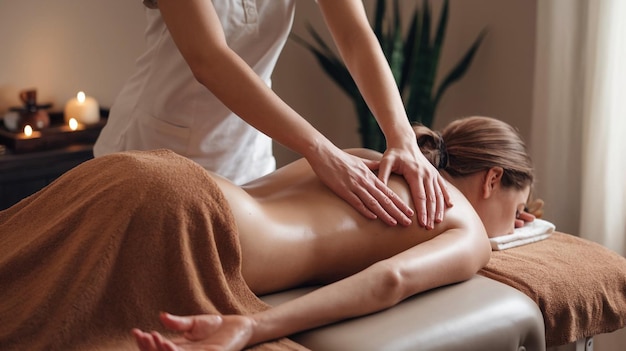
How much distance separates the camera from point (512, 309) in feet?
5.49

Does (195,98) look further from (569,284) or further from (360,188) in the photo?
(569,284)

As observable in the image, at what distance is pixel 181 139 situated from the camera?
225 cm

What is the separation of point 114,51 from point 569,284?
93.6 inches

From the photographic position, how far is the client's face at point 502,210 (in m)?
2.07

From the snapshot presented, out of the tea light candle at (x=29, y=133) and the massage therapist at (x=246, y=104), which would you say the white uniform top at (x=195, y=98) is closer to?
the massage therapist at (x=246, y=104)

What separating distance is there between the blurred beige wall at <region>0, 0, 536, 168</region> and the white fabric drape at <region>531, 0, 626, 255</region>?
1.08ft

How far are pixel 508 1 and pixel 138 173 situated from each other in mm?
2104

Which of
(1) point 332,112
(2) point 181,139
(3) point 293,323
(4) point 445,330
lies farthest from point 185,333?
(1) point 332,112

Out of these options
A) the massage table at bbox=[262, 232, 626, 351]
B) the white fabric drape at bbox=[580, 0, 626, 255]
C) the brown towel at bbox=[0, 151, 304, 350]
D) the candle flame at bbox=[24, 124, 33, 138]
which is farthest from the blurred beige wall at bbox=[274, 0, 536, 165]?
the brown towel at bbox=[0, 151, 304, 350]

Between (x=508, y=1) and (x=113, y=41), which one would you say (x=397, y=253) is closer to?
(x=508, y=1)

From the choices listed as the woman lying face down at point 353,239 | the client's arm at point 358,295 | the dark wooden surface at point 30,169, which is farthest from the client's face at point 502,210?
the dark wooden surface at point 30,169

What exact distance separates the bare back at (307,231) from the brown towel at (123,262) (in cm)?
8

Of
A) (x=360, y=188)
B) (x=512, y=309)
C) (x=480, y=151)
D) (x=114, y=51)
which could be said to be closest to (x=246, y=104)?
(x=360, y=188)

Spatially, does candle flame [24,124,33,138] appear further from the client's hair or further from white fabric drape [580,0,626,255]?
white fabric drape [580,0,626,255]
